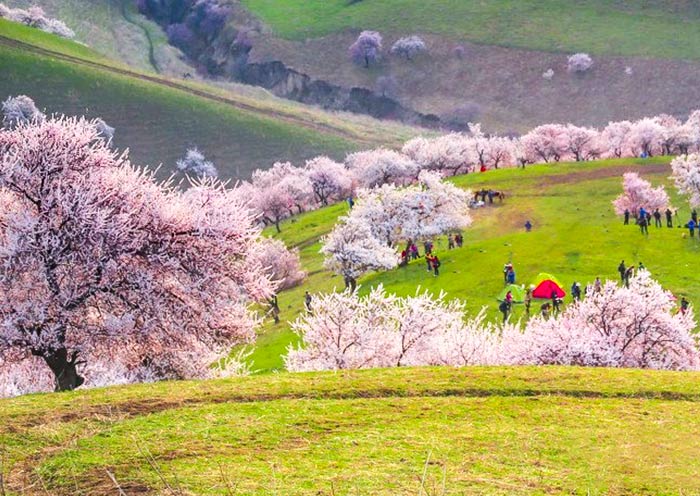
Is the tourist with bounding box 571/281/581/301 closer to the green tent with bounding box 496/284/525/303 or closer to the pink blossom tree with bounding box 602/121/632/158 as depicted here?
the green tent with bounding box 496/284/525/303

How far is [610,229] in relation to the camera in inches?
3155

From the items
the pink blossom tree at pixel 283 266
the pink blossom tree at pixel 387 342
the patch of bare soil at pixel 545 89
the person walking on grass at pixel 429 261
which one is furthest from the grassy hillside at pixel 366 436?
the patch of bare soil at pixel 545 89

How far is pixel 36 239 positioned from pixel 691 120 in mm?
127494

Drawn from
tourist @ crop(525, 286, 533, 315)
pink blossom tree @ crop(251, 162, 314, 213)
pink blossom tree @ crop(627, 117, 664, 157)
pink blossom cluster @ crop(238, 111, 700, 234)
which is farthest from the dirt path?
tourist @ crop(525, 286, 533, 315)

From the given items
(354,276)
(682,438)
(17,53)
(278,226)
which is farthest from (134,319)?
(17,53)

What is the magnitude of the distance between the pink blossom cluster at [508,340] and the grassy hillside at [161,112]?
357 feet

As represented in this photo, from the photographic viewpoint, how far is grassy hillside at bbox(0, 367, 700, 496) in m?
16.6

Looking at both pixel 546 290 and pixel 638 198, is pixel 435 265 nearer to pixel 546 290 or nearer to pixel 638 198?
pixel 546 290

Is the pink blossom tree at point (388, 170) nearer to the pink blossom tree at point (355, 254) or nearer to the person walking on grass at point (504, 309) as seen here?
the pink blossom tree at point (355, 254)

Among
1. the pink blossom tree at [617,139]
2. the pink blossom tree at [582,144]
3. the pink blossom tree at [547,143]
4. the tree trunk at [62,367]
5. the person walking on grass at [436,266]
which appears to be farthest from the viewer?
the pink blossom tree at [617,139]

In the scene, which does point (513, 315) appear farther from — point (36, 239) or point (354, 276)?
point (36, 239)

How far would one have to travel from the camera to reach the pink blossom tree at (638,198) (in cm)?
9212

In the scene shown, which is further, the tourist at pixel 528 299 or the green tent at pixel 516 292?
the green tent at pixel 516 292

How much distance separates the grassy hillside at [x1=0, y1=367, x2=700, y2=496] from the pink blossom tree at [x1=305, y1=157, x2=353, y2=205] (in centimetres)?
11053
